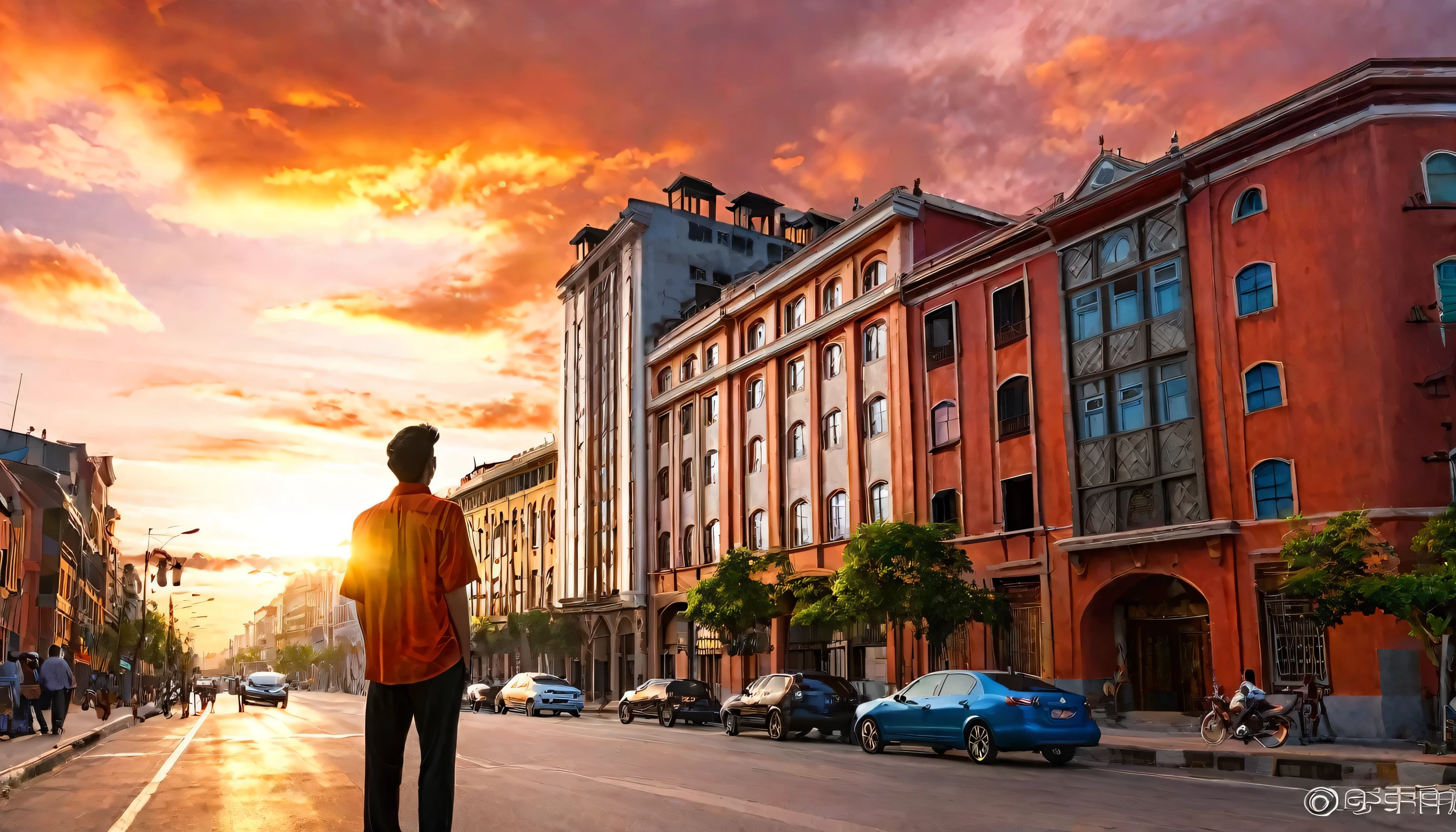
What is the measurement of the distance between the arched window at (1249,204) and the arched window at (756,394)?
21917 millimetres

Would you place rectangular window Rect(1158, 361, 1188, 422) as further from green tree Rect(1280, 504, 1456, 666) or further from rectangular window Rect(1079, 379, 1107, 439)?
green tree Rect(1280, 504, 1456, 666)

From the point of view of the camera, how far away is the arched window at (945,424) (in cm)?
3456

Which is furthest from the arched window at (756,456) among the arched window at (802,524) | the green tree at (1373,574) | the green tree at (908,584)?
the green tree at (1373,574)

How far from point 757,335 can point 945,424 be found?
13.3 meters

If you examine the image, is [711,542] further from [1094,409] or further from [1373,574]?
[1373,574]

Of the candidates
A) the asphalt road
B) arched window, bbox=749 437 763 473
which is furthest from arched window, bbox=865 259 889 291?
the asphalt road

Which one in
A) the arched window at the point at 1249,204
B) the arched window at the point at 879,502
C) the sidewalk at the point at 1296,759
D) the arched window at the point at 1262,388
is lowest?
the sidewalk at the point at 1296,759

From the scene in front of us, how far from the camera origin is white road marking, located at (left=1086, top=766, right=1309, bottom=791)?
13383 mm

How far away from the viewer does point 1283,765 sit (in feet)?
56.5

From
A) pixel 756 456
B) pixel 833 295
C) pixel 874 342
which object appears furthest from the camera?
pixel 756 456

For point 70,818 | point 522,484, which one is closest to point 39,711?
point 70,818

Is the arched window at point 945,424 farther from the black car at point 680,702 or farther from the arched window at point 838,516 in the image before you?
the black car at point 680,702

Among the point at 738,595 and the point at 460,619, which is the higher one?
the point at 738,595

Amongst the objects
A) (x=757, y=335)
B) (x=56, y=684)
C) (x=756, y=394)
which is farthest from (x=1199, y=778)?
(x=757, y=335)
